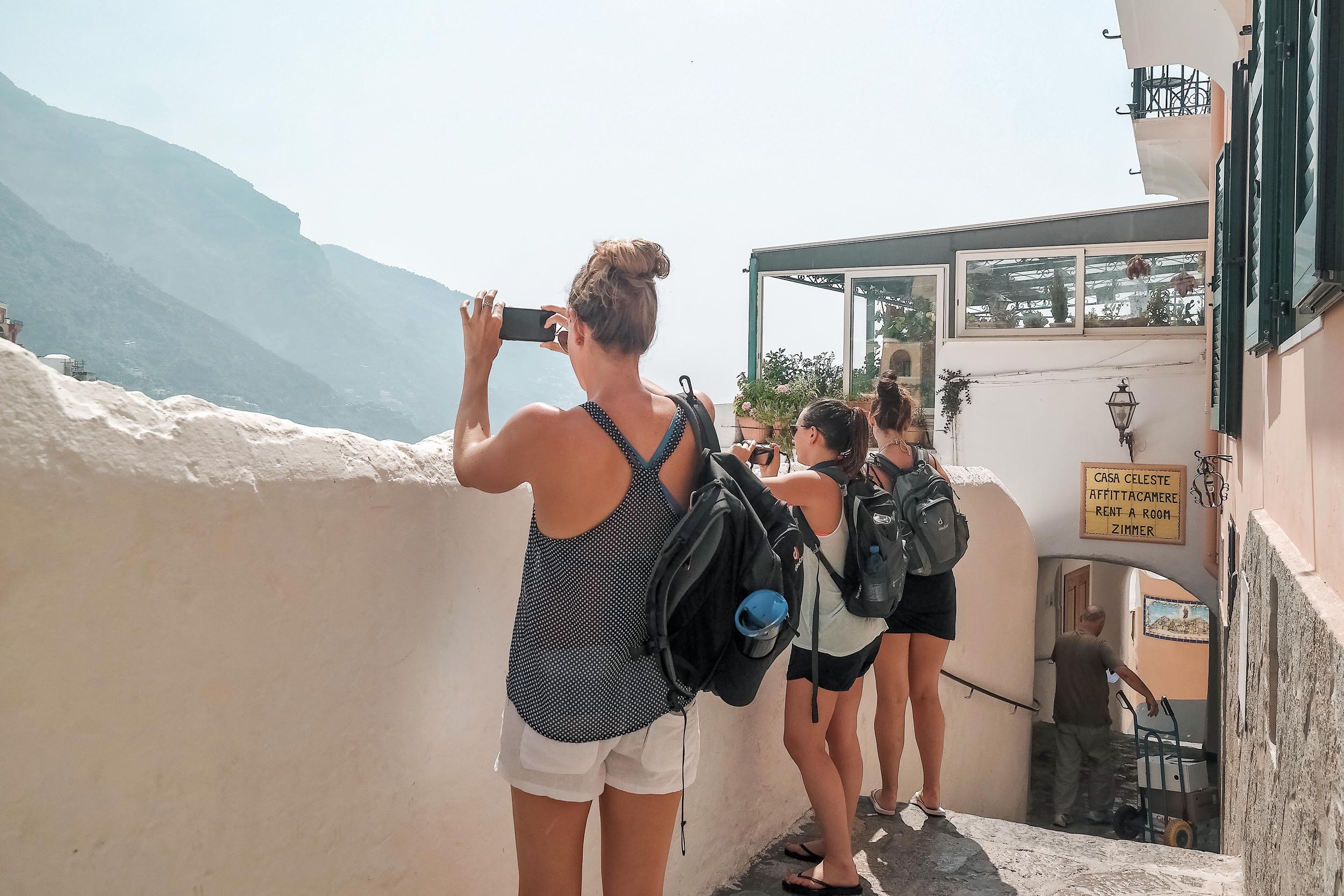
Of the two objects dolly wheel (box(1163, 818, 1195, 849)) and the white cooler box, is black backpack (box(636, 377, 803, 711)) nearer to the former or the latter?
dolly wheel (box(1163, 818, 1195, 849))

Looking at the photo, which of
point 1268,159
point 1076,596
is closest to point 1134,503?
point 1076,596

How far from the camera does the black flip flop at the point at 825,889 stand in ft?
9.71

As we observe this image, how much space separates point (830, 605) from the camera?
299 cm

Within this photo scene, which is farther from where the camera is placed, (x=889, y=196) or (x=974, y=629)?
(x=889, y=196)

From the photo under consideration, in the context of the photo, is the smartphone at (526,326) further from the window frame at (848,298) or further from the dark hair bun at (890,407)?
the window frame at (848,298)

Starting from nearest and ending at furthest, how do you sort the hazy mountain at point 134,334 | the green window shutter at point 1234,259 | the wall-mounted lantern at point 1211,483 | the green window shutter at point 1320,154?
the green window shutter at point 1320,154
the green window shutter at point 1234,259
the wall-mounted lantern at point 1211,483
the hazy mountain at point 134,334

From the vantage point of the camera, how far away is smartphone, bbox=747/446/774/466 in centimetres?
257

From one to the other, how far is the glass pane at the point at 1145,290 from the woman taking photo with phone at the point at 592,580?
9.43 meters

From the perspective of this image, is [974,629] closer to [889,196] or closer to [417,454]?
[417,454]

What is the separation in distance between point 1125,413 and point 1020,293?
194cm

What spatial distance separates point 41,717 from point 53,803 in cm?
12

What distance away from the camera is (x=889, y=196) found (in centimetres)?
4534

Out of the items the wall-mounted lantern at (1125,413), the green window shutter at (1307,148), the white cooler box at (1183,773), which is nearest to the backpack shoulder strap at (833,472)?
the green window shutter at (1307,148)

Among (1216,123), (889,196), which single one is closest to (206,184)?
(889,196)
